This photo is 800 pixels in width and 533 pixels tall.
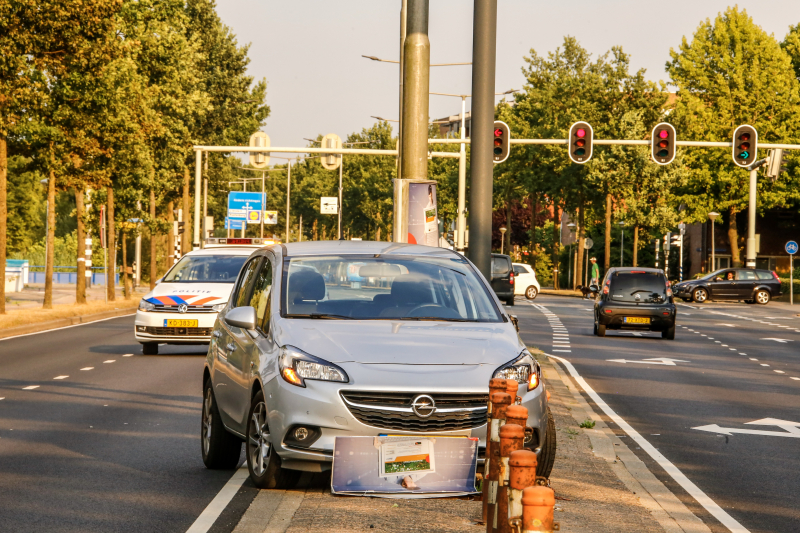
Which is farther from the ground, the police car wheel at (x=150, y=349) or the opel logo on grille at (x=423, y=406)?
the opel logo on grille at (x=423, y=406)

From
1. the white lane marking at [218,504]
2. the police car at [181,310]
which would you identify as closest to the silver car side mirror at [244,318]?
the white lane marking at [218,504]

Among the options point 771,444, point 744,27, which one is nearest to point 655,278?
point 771,444

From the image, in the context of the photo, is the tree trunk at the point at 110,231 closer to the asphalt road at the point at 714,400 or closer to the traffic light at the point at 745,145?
the asphalt road at the point at 714,400

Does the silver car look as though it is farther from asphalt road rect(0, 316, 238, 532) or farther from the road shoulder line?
the road shoulder line

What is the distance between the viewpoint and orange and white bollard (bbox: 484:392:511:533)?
5.59 m

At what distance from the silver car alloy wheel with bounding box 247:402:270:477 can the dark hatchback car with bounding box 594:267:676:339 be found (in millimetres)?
20464

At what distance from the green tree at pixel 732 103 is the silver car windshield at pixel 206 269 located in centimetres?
4879

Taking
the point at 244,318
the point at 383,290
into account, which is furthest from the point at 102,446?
the point at 383,290

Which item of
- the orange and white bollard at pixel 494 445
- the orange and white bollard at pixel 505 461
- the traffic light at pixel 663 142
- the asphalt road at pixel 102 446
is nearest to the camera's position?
the orange and white bollard at pixel 505 461

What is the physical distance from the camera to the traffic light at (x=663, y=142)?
30.3 meters

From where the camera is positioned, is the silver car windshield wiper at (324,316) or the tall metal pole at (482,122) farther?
the tall metal pole at (482,122)

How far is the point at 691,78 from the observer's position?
66.9 metres

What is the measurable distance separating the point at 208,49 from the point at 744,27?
30.5 meters

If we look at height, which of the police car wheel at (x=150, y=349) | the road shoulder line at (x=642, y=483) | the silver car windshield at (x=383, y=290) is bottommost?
the police car wheel at (x=150, y=349)
